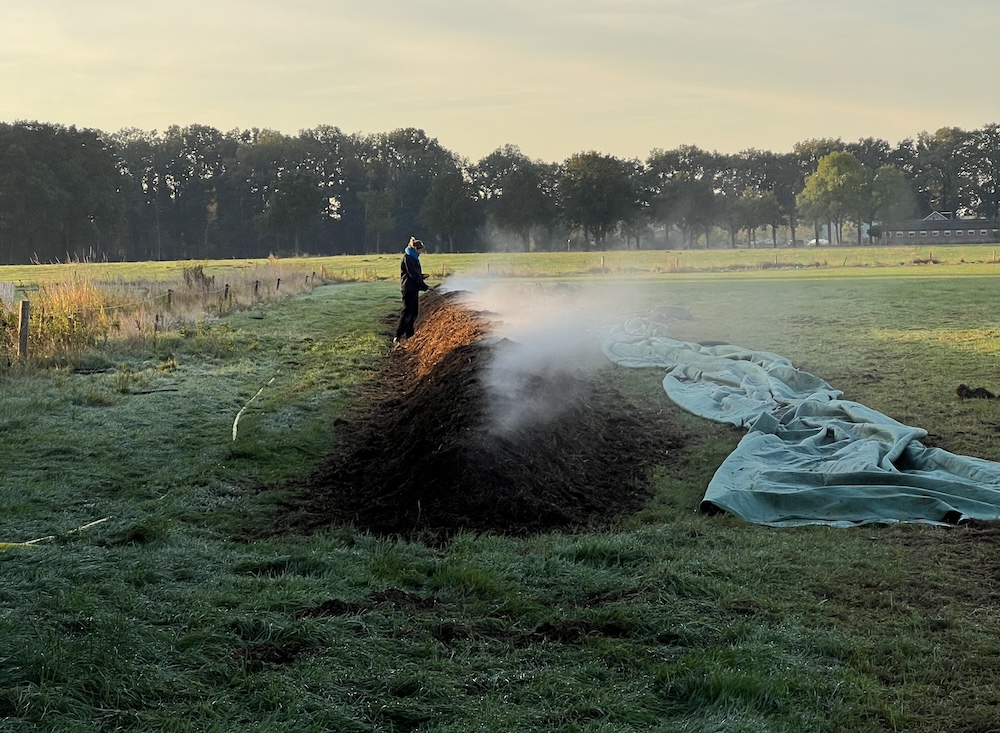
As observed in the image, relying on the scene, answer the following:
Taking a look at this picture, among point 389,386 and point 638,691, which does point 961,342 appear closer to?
A: point 389,386

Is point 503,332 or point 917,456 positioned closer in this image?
point 917,456

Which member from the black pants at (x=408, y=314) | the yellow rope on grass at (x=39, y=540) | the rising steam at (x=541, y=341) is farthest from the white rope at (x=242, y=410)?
the black pants at (x=408, y=314)

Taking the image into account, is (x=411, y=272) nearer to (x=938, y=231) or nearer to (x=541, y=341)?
(x=541, y=341)

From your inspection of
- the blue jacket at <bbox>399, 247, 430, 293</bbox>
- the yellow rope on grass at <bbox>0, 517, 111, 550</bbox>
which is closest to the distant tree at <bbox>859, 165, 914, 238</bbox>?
the blue jacket at <bbox>399, 247, 430, 293</bbox>

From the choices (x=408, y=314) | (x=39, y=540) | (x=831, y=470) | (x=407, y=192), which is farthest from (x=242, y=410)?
(x=407, y=192)

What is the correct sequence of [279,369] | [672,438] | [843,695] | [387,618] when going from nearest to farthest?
[843,695], [387,618], [672,438], [279,369]

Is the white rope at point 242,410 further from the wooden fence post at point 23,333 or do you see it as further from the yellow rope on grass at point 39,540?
the wooden fence post at point 23,333

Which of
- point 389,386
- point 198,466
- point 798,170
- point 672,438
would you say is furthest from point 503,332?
point 798,170

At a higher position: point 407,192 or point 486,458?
point 407,192

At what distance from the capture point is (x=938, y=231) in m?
92.3

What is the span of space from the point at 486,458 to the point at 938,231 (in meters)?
97.9

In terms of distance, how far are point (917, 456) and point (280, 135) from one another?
9751 centimetres

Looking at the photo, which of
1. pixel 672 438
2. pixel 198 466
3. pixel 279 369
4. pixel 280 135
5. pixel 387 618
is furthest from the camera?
pixel 280 135

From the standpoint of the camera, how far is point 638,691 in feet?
11.3
